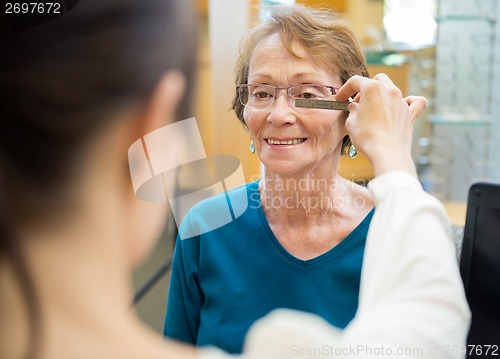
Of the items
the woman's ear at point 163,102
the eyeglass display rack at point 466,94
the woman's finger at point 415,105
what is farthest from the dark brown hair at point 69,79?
the eyeglass display rack at point 466,94

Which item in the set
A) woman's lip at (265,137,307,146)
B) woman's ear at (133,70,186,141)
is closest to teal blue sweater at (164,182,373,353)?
woman's lip at (265,137,307,146)

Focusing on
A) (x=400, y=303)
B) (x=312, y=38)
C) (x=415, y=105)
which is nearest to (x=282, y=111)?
(x=312, y=38)

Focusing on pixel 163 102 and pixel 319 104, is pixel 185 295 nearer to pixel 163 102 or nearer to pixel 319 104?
pixel 319 104

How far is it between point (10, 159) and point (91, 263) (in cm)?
10

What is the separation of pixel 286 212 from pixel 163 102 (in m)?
0.70

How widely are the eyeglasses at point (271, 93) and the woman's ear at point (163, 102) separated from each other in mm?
586

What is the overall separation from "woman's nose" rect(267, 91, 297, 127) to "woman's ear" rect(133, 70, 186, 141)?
586 millimetres

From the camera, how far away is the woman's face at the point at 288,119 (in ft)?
3.16

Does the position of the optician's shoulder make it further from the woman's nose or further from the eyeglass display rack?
the eyeglass display rack

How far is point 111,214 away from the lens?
40 centimetres

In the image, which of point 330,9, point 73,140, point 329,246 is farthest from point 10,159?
point 330,9

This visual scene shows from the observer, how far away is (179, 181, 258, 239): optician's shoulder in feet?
3.10

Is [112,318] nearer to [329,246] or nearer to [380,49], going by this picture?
[329,246]

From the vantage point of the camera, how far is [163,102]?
1.27 ft
